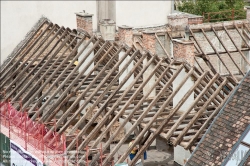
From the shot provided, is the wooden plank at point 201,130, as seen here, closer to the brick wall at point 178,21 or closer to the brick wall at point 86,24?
the brick wall at point 86,24

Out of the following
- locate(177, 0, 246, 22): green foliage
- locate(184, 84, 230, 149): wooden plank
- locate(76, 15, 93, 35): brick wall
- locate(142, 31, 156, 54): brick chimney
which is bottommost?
locate(184, 84, 230, 149): wooden plank

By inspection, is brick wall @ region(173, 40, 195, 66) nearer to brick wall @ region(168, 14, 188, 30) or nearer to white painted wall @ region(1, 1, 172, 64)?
brick wall @ region(168, 14, 188, 30)

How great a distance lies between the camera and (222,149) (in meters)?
22.4

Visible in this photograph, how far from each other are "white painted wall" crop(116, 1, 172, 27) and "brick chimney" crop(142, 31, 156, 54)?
555 centimetres

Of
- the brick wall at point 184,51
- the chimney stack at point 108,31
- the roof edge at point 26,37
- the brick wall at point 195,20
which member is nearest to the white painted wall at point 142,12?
the brick wall at point 195,20

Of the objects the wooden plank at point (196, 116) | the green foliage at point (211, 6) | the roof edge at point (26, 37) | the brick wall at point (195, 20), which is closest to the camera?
the wooden plank at point (196, 116)

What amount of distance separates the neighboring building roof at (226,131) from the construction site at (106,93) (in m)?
1.64

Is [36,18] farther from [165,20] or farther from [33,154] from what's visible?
[33,154]

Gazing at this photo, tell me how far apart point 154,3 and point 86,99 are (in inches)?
629

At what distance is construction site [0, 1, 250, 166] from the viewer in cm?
2611

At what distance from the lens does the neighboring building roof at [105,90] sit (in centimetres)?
2614

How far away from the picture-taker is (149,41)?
37.1m

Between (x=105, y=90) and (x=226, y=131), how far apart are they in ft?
23.2

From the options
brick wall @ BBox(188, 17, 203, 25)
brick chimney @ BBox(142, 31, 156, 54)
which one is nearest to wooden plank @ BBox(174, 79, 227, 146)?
brick chimney @ BBox(142, 31, 156, 54)
